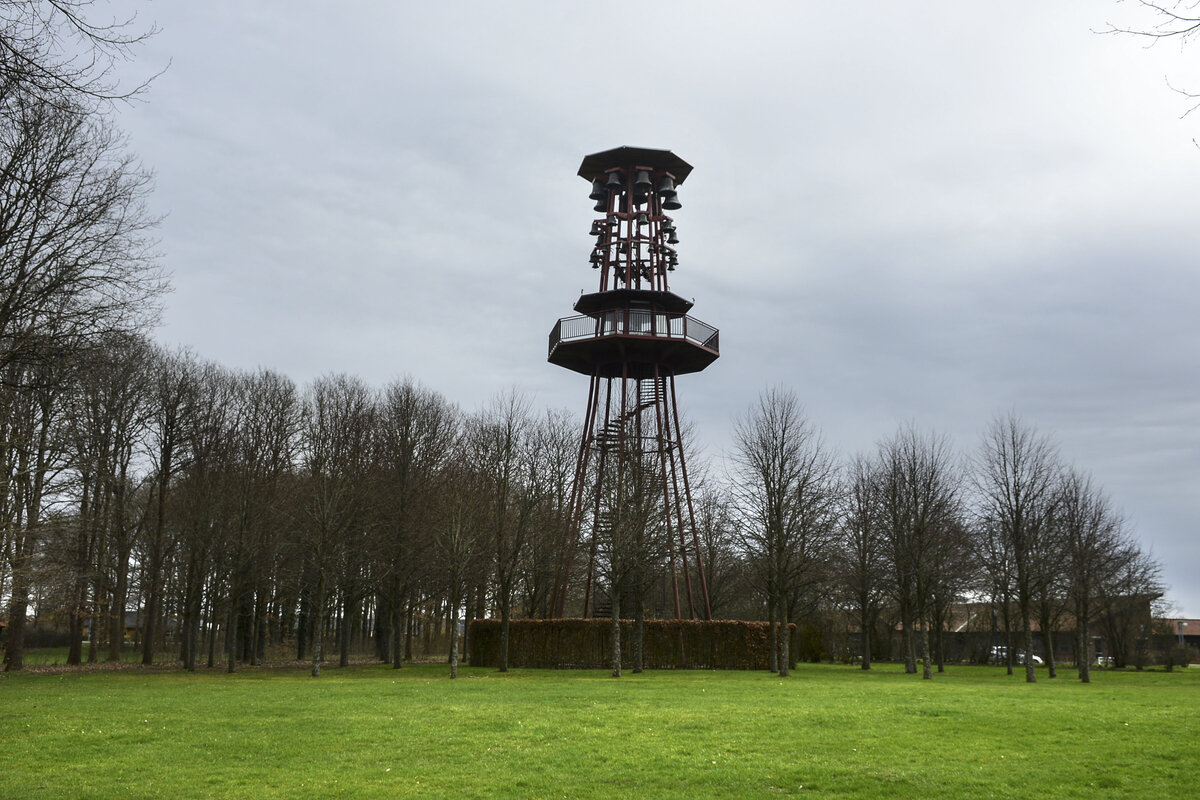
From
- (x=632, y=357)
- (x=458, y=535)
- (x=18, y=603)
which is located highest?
(x=632, y=357)

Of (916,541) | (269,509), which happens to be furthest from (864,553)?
(269,509)

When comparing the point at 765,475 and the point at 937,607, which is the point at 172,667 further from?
the point at 937,607

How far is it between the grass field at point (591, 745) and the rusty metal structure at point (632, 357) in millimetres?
14598

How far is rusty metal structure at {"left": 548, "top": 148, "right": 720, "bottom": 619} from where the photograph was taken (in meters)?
35.3

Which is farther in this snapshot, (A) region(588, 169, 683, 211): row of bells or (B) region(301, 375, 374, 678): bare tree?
(A) region(588, 169, 683, 211): row of bells

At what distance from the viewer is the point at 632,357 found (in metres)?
37.1

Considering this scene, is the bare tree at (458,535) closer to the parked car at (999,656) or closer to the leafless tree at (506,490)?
the leafless tree at (506,490)

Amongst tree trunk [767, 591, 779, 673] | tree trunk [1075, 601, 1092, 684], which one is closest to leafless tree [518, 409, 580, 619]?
tree trunk [767, 591, 779, 673]

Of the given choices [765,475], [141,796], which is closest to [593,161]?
[765,475]

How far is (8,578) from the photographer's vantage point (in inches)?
1003

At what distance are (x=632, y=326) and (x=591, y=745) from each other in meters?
24.0

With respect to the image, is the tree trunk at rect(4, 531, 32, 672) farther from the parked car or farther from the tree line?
the parked car

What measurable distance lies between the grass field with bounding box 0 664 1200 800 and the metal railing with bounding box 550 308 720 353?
56.5ft

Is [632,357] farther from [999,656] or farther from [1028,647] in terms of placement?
[999,656]
